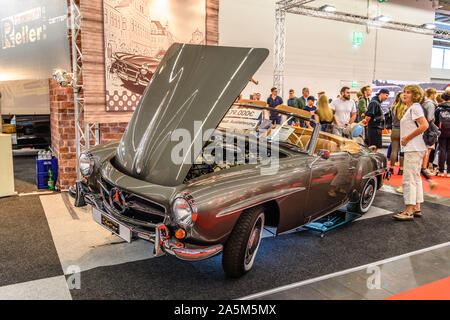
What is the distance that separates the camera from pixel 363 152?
4223 millimetres

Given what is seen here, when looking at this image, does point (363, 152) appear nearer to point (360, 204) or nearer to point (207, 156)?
point (360, 204)

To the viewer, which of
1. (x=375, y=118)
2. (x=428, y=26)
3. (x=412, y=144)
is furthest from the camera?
(x=428, y=26)

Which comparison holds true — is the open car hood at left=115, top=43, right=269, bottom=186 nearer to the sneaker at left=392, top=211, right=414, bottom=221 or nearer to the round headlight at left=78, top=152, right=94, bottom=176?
the round headlight at left=78, top=152, right=94, bottom=176

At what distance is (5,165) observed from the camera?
197 inches

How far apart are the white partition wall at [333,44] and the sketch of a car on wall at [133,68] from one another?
734 cm

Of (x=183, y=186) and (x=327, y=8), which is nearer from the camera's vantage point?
(x=183, y=186)

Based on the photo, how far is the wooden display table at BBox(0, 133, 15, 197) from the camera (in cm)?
495

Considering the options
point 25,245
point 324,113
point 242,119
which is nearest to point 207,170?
point 242,119

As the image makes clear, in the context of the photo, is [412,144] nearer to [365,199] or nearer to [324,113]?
[365,199]

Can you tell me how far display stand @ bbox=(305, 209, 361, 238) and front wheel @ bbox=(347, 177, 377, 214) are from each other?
8 cm

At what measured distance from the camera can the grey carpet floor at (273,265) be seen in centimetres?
259

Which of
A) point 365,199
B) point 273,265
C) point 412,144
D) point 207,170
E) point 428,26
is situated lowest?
point 273,265

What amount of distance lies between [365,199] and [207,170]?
2320 mm

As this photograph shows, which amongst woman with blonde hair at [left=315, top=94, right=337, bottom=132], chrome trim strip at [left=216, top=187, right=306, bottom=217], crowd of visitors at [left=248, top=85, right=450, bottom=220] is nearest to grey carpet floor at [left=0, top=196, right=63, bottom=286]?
chrome trim strip at [left=216, top=187, right=306, bottom=217]
